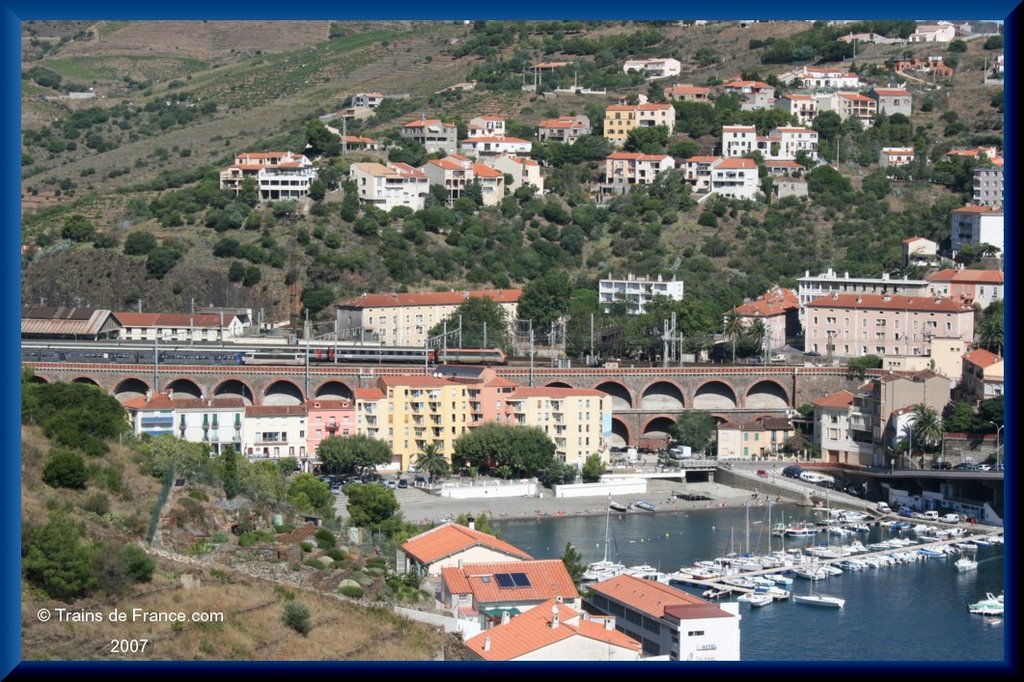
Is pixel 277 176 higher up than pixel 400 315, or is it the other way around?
pixel 277 176

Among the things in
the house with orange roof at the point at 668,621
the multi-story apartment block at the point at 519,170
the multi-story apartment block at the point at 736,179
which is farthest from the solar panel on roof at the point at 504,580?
the multi-story apartment block at the point at 519,170

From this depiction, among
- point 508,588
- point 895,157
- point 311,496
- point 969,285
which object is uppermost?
point 895,157

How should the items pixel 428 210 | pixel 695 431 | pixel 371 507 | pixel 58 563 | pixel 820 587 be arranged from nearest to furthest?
pixel 58 563
pixel 820 587
pixel 371 507
pixel 695 431
pixel 428 210

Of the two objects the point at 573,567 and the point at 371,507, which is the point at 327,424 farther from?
the point at 573,567

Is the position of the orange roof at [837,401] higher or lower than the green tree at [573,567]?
higher

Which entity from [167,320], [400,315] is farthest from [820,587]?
[167,320]

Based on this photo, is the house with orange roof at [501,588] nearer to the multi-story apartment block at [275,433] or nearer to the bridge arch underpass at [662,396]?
the multi-story apartment block at [275,433]

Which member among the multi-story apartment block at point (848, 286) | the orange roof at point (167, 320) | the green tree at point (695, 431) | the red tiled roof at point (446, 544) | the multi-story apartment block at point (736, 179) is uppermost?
the multi-story apartment block at point (736, 179)
